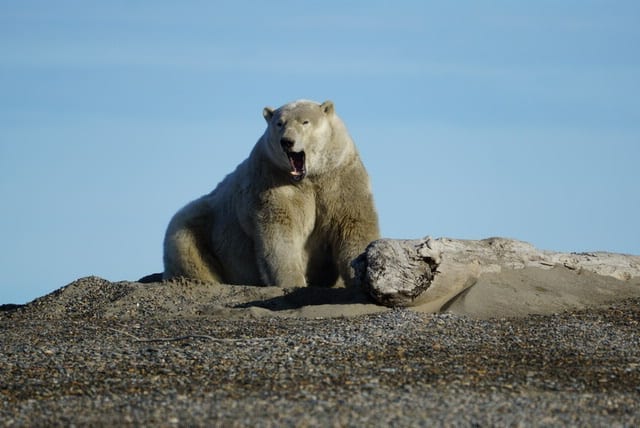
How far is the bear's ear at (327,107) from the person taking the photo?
14.7 m

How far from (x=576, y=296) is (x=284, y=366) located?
5616 millimetres

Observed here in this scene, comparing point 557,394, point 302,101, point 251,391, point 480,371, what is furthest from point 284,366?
point 302,101

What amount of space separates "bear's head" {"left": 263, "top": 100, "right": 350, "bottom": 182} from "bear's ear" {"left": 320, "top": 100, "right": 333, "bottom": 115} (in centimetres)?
6

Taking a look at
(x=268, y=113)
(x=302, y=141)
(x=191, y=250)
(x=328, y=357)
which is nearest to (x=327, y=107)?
(x=268, y=113)

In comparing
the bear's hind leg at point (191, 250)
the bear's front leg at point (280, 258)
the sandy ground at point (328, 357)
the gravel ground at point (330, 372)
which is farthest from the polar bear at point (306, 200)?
the gravel ground at point (330, 372)

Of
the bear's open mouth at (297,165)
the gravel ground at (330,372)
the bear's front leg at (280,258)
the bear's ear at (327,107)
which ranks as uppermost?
the bear's ear at (327,107)

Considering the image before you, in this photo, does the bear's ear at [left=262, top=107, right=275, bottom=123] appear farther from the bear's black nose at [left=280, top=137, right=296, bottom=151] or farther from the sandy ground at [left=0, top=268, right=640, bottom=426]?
the sandy ground at [left=0, top=268, right=640, bottom=426]

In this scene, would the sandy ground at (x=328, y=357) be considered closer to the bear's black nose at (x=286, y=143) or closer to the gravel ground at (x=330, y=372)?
the gravel ground at (x=330, y=372)

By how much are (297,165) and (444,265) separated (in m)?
2.79

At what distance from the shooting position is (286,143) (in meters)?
14.0

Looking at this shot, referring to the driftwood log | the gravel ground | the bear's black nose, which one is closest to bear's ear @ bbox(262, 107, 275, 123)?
the bear's black nose

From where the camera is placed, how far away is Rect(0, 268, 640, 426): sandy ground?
23.4ft

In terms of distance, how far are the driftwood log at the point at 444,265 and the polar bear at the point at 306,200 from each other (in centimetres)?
168

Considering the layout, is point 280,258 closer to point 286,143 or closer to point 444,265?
point 286,143
